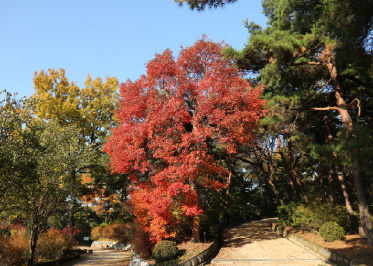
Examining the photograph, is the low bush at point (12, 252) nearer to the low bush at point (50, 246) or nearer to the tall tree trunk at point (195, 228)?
the low bush at point (50, 246)

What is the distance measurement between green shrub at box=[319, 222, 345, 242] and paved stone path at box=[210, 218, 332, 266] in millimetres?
1059

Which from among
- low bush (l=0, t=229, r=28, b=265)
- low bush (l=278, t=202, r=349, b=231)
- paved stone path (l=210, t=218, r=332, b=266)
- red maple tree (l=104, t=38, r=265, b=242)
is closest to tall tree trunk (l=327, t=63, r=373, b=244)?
paved stone path (l=210, t=218, r=332, b=266)

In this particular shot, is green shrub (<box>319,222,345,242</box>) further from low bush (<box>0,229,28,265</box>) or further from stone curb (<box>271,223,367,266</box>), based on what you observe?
low bush (<box>0,229,28,265</box>)

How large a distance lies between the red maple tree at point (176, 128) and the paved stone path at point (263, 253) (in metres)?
2.01

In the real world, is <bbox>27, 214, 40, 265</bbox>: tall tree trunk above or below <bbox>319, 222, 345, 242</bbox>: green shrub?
above

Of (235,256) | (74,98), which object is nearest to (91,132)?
(74,98)

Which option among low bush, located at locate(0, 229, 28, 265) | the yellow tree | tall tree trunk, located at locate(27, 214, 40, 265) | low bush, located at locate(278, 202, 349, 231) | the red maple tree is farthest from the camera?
the yellow tree

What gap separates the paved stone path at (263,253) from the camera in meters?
10.2

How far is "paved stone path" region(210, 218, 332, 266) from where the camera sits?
400 inches

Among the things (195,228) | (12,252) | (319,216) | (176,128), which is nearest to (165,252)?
(195,228)

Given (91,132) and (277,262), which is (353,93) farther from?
(91,132)

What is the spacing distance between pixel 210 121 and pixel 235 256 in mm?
6552

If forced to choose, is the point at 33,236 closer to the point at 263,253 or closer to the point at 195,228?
the point at 195,228

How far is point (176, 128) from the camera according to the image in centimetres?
1227
